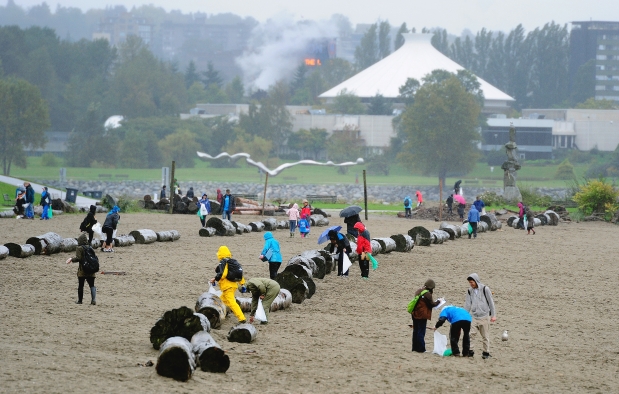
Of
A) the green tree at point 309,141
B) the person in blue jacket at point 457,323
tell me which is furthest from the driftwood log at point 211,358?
the green tree at point 309,141

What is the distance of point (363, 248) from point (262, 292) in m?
6.55

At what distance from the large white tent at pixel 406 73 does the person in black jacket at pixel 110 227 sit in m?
111

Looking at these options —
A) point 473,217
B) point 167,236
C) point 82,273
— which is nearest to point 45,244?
point 167,236

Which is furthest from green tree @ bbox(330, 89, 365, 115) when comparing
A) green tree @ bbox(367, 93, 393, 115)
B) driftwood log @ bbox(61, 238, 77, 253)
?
driftwood log @ bbox(61, 238, 77, 253)

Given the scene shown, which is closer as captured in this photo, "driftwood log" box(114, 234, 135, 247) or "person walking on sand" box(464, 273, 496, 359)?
"person walking on sand" box(464, 273, 496, 359)

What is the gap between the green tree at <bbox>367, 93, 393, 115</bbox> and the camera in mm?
131000

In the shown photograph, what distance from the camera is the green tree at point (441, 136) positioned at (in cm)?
10312

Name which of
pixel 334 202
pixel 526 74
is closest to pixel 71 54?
pixel 526 74

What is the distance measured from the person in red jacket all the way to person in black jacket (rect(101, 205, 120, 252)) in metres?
6.22

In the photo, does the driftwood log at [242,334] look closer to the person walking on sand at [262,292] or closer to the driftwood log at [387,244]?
the person walking on sand at [262,292]

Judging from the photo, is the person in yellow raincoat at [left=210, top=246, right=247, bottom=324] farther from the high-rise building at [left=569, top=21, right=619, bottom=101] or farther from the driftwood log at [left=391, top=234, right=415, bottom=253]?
the high-rise building at [left=569, top=21, right=619, bottom=101]

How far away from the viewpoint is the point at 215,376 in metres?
13.9

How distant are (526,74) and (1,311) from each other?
155m

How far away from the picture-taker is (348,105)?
438 ft
